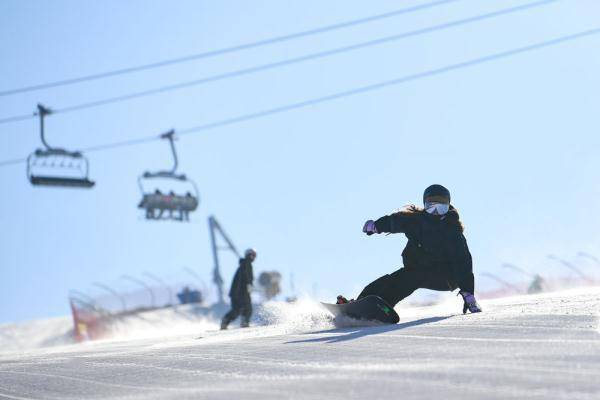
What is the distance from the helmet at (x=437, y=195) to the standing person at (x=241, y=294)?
1010 centimetres

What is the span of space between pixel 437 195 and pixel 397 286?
0.90 meters

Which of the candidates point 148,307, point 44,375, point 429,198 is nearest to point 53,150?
point 148,307

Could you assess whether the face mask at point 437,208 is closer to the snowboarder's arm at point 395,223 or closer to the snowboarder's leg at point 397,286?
the snowboarder's arm at point 395,223

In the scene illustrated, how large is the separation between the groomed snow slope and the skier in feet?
5.48

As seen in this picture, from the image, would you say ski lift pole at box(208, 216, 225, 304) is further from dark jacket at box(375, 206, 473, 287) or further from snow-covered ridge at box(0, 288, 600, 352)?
dark jacket at box(375, 206, 473, 287)

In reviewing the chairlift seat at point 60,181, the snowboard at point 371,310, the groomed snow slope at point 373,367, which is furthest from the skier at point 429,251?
the chairlift seat at point 60,181

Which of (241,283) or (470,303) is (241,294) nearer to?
(241,283)

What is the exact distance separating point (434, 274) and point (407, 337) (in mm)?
3162

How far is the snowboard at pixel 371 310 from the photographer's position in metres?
9.88

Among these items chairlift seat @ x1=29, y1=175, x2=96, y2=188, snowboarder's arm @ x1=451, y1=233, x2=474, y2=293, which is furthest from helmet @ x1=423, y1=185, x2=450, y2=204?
chairlift seat @ x1=29, y1=175, x2=96, y2=188

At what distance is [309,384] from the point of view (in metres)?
5.27

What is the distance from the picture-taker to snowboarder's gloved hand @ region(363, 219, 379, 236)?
10133 millimetres

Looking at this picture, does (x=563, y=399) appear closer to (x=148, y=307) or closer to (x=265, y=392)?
(x=265, y=392)

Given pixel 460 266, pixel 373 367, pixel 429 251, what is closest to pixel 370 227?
pixel 429 251
